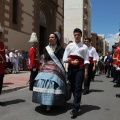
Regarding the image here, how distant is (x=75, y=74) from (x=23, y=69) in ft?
51.2

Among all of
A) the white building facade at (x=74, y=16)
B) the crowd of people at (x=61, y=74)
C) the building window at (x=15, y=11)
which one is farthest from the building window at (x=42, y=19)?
the white building facade at (x=74, y=16)

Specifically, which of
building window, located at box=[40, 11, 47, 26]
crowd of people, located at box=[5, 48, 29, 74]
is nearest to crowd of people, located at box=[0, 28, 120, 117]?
crowd of people, located at box=[5, 48, 29, 74]

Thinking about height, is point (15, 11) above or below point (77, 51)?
above

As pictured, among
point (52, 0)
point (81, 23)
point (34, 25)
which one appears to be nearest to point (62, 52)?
point (34, 25)

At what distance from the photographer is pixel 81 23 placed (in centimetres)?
7169

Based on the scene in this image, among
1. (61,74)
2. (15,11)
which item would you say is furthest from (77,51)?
(15,11)

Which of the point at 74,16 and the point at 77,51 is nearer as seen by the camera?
the point at 77,51

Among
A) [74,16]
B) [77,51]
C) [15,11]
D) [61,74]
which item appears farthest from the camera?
[74,16]

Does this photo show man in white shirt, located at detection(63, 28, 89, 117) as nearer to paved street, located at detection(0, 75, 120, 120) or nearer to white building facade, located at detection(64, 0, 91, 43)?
paved street, located at detection(0, 75, 120, 120)

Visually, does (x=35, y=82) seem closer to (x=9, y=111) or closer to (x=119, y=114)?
(x=9, y=111)

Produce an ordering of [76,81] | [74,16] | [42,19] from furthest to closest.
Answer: [74,16] < [42,19] < [76,81]

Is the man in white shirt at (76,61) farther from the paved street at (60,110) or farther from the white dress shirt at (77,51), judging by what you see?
the paved street at (60,110)

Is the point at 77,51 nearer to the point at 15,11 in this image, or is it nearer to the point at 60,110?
the point at 60,110

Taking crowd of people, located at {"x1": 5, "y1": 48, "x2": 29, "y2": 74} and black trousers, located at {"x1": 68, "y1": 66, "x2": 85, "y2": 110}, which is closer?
black trousers, located at {"x1": 68, "y1": 66, "x2": 85, "y2": 110}
